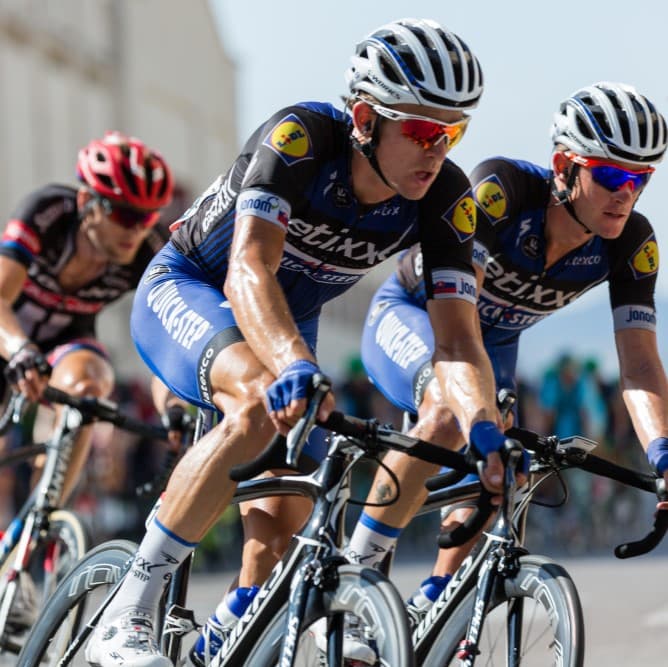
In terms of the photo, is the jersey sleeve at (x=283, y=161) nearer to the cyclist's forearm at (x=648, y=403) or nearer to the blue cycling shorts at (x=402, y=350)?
the blue cycling shorts at (x=402, y=350)

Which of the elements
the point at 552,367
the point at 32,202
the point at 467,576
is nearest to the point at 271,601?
the point at 467,576

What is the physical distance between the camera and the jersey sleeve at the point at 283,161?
4617 mm

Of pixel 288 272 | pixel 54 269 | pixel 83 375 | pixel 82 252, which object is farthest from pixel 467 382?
pixel 54 269

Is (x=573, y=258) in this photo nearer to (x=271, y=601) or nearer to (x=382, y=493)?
(x=382, y=493)


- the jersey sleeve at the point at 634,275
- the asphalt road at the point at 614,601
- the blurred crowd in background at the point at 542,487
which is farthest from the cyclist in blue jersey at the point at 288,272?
the blurred crowd in background at the point at 542,487

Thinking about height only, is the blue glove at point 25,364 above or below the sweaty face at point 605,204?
below

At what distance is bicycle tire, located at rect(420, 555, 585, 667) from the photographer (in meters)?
4.27

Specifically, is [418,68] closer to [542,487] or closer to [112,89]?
[542,487]

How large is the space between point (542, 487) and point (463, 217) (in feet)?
39.2

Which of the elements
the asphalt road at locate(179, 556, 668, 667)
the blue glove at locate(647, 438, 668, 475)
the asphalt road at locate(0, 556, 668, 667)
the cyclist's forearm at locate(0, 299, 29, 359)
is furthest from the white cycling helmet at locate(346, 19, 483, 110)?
the asphalt road at locate(179, 556, 668, 667)

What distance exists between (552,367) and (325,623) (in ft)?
44.8

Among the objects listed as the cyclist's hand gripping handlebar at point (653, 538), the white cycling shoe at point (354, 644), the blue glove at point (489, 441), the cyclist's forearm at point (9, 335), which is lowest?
the white cycling shoe at point (354, 644)

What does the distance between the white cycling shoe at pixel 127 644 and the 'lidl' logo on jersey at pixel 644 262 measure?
2.37 metres

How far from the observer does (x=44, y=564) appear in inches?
282
